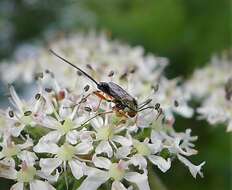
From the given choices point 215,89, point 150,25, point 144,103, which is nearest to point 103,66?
point 215,89

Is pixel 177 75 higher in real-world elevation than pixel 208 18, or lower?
lower

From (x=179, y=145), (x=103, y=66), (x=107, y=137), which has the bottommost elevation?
(x=107, y=137)

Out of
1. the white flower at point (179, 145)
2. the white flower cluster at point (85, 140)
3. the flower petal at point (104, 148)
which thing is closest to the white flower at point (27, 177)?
the white flower cluster at point (85, 140)

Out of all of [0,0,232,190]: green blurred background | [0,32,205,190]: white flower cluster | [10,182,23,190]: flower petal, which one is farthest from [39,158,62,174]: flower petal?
[0,0,232,190]: green blurred background

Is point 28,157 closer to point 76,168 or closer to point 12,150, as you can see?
point 12,150

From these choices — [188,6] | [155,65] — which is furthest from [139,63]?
[188,6]

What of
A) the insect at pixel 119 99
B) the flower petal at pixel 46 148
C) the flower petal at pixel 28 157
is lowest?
the flower petal at pixel 28 157

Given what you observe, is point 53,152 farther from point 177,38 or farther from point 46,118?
point 177,38

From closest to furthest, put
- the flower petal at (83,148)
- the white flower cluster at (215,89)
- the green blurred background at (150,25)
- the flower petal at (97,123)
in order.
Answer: the flower petal at (83,148), the flower petal at (97,123), the white flower cluster at (215,89), the green blurred background at (150,25)

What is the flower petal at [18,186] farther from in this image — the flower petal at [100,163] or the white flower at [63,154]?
the flower petal at [100,163]
